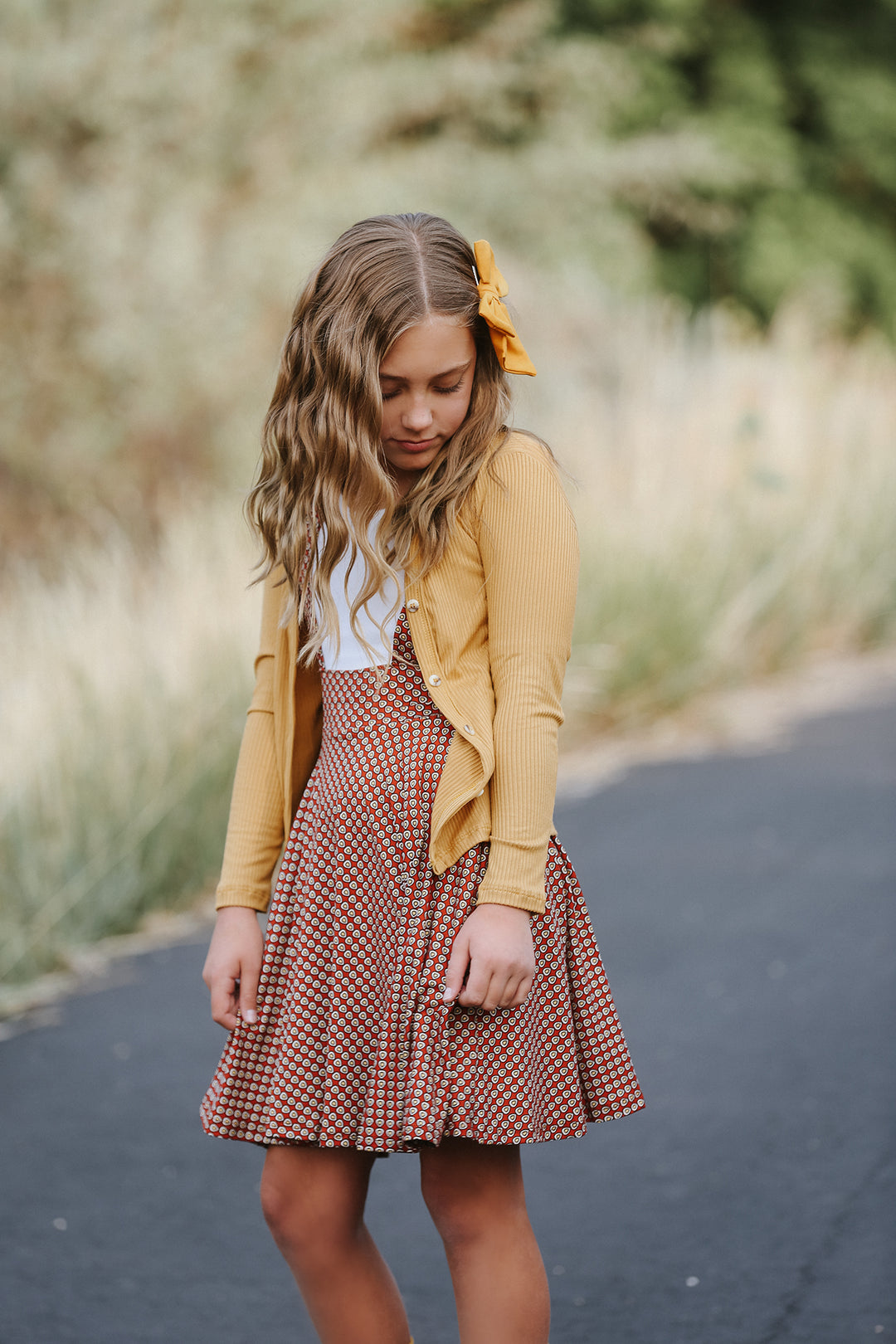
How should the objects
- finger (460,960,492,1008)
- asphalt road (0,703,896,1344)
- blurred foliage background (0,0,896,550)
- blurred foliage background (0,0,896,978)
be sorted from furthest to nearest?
blurred foliage background (0,0,896,550) < blurred foliage background (0,0,896,978) < asphalt road (0,703,896,1344) < finger (460,960,492,1008)

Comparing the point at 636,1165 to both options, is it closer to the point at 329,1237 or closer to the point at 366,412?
the point at 329,1237

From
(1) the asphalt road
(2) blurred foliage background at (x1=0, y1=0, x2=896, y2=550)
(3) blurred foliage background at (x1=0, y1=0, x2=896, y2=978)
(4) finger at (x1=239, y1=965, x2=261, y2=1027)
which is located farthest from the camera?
(2) blurred foliage background at (x1=0, y1=0, x2=896, y2=550)

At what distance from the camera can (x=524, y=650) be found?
180cm

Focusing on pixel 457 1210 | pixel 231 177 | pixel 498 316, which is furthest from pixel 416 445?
pixel 231 177

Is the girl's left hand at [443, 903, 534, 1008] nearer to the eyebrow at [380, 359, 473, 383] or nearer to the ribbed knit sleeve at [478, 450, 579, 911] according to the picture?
the ribbed knit sleeve at [478, 450, 579, 911]

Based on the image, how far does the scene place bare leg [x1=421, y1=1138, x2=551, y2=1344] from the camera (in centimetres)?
180

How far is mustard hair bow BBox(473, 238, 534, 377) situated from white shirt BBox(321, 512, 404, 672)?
0.85ft

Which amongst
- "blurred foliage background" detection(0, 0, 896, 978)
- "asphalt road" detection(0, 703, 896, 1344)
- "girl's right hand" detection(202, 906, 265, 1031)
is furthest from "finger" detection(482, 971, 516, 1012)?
"blurred foliage background" detection(0, 0, 896, 978)

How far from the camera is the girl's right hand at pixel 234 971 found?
193cm

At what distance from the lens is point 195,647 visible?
17.1ft

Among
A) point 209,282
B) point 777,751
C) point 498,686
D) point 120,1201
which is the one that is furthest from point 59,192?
point 498,686

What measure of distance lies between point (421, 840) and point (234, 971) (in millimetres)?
334

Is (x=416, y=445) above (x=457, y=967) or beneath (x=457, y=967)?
above

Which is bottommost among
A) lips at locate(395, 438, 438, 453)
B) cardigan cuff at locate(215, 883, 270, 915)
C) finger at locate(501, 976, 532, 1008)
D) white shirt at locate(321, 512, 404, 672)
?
finger at locate(501, 976, 532, 1008)
